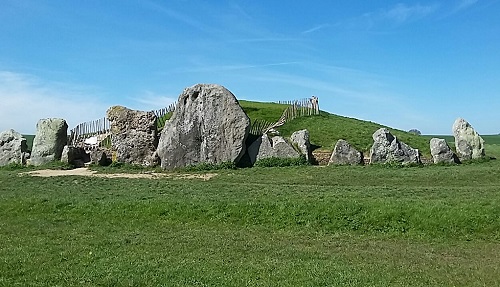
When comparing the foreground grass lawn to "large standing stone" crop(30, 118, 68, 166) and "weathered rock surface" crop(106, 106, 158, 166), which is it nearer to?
"weathered rock surface" crop(106, 106, 158, 166)

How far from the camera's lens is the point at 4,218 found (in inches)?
701

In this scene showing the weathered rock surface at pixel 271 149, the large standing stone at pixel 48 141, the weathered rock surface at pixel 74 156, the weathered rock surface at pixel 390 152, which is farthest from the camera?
the large standing stone at pixel 48 141

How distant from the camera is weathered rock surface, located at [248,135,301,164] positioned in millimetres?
32469

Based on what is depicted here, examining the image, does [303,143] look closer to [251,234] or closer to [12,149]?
[251,234]

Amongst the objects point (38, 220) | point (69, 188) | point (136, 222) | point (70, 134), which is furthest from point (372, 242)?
point (70, 134)

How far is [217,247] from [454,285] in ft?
18.8

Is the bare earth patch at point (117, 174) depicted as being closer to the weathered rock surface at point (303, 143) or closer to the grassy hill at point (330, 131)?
the weathered rock surface at point (303, 143)

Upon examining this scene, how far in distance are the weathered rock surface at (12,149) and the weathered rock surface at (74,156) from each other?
162 inches

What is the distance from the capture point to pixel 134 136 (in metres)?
34.6

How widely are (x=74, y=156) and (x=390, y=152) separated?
20.8 m

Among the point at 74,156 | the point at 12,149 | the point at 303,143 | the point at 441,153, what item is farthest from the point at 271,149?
the point at 12,149

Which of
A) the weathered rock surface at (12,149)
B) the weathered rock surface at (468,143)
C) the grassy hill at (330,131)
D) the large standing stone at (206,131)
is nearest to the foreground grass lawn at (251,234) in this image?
the large standing stone at (206,131)

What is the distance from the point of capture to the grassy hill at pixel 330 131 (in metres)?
38.0

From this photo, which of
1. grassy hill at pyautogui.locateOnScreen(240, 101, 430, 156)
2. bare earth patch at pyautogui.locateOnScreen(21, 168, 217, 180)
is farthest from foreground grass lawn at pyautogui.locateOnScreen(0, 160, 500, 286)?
grassy hill at pyautogui.locateOnScreen(240, 101, 430, 156)
